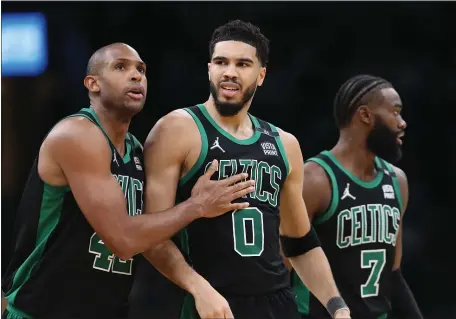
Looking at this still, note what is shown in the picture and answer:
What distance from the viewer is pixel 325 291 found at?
481 cm

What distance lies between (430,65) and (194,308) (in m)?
6.66

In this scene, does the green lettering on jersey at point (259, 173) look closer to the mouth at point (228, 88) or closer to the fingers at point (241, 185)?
the fingers at point (241, 185)

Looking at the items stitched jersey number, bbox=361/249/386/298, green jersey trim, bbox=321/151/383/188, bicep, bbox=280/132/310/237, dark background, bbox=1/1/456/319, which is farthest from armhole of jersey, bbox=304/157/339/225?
dark background, bbox=1/1/456/319

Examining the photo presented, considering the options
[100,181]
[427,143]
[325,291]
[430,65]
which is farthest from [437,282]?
[100,181]

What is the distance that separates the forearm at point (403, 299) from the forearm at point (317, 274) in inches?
44.6

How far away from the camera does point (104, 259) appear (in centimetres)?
438

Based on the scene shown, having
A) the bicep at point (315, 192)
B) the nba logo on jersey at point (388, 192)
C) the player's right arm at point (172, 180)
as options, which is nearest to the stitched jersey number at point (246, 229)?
the player's right arm at point (172, 180)

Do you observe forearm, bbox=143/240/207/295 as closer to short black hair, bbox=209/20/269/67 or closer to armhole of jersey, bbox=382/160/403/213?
short black hair, bbox=209/20/269/67

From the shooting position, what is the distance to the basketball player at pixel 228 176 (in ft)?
14.2

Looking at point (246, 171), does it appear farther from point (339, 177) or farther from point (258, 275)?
point (339, 177)

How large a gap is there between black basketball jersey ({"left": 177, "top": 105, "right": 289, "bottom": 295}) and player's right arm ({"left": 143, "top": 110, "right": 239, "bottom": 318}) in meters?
0.07

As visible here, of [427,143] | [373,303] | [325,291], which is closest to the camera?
[325,291]

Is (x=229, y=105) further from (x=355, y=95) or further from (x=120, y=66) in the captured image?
(x=355, y=95)

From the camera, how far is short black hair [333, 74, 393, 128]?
594cm
